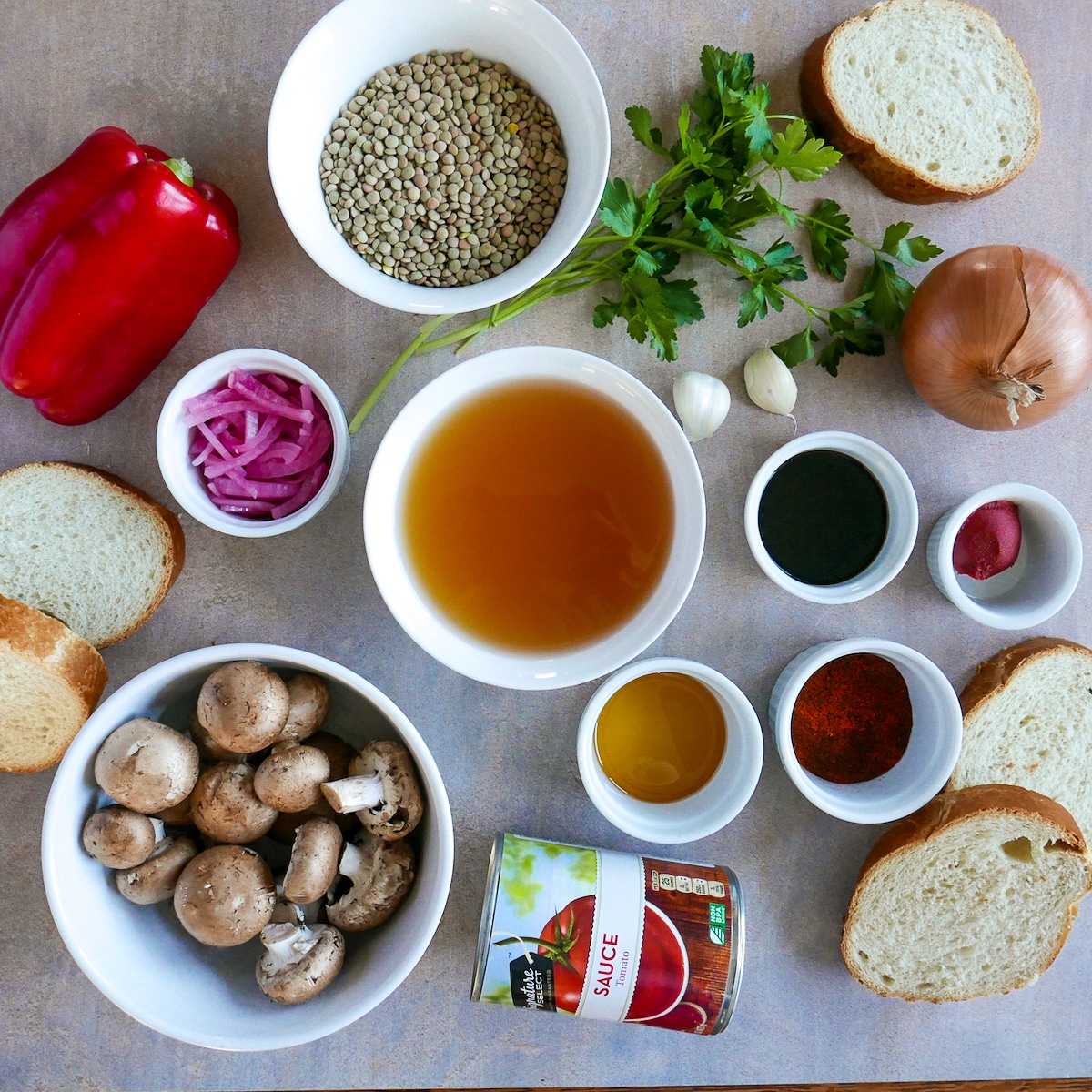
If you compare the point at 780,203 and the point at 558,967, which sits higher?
the point at 780,203

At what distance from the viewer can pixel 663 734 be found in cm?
136

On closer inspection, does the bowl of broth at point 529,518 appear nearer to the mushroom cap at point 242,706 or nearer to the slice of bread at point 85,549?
the mushroom cap at point 242,706

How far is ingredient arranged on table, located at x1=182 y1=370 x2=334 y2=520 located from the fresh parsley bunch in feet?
0.33

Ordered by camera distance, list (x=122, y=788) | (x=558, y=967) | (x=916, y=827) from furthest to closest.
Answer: (x=916, y=827) < (x=558, y=967) < (x=122, y=788)

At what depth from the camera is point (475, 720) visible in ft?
4.44

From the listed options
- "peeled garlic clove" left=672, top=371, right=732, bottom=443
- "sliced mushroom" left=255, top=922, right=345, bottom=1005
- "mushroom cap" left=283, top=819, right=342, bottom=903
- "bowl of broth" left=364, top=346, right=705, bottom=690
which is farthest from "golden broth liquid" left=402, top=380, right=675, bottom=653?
"sliced mushroom" left=255, top=922, right=345, bottom=1005

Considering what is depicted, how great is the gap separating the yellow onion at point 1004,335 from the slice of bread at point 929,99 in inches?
7.4

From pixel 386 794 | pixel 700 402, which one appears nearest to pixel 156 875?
pixel 386 794

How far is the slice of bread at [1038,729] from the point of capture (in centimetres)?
137

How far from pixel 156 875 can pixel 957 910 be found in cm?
122

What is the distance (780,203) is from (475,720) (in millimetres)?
924

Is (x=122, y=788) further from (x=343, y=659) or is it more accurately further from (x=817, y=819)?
(x=817, y=819)

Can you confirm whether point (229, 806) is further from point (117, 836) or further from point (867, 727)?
point (867, 727)

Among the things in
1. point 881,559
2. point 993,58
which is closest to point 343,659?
point 881,559
